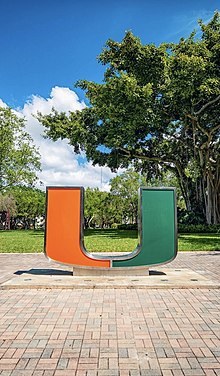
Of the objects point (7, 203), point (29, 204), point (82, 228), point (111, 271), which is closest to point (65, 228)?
point (82, 228)

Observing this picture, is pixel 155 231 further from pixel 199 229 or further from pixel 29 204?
pixel 29 204

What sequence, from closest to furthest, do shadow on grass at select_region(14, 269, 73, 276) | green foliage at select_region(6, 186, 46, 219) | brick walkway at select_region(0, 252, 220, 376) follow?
brick walkway at select_region(0, 252, 220, 376), shadow on grass at select_region(14, 269, 73, 276), green foliage at select_region(6, 186, 46, 219)

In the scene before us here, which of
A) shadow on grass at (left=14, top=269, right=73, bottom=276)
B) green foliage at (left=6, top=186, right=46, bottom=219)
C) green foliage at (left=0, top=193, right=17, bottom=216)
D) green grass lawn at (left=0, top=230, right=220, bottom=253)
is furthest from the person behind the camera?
green foliage at (left=6, top=186, right=46, bottom=219)

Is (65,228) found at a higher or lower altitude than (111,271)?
higher

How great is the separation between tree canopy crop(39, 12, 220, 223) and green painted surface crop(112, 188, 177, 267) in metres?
10.9

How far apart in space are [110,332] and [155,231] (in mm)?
3320

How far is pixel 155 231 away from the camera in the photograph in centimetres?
700

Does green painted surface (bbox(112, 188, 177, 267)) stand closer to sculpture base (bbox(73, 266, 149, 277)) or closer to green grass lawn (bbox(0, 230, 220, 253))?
sculpture base (bbox(73, 266, 149, 277))

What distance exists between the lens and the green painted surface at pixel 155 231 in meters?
6.95

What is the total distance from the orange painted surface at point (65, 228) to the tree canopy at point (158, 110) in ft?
36.4

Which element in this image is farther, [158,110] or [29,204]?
[29,204]

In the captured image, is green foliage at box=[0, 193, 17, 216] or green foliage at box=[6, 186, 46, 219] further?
green foliage at box=[6, 186, 46, 219]

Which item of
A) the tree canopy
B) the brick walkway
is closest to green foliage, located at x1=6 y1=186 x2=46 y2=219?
the tree canopy

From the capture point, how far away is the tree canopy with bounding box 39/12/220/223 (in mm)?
17344
